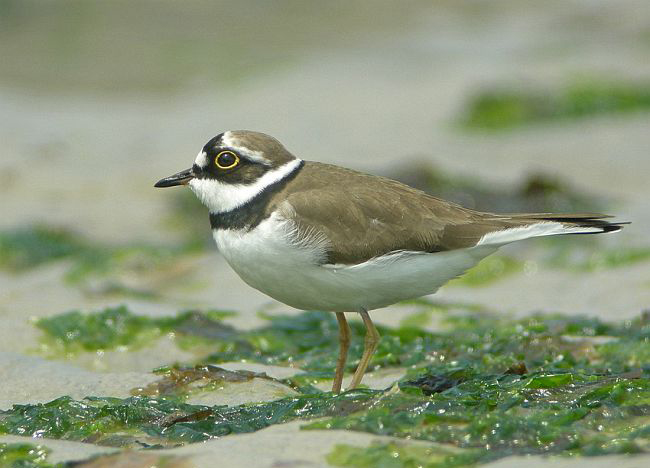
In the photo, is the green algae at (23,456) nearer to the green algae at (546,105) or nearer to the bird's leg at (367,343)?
the bird's leg at (367,343)

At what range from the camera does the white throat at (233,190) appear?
5762 millimetres

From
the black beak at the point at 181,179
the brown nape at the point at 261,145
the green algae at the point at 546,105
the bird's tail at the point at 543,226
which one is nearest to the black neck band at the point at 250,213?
the brown nape at the point at 261,145

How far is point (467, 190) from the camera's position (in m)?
11.3

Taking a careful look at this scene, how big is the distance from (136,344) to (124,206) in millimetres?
5131

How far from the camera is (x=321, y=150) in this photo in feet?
43.0

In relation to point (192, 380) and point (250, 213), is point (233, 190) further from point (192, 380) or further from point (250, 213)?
point (192, 380)

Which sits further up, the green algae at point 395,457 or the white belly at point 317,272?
the white belly at point 317,272

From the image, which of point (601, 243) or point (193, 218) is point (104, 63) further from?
point (601, 243)

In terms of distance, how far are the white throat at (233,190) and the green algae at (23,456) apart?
5.91 ft

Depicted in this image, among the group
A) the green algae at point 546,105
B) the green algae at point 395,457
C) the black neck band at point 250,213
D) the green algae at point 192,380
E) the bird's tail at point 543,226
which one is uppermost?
the black neck band at point 250,213

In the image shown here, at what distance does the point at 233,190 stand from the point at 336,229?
0.62m

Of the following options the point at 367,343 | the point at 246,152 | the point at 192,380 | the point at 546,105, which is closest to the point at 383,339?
the point at 367,343

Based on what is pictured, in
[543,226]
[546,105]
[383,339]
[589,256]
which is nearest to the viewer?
[543,226]

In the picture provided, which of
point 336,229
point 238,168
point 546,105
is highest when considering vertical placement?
point 238,168
